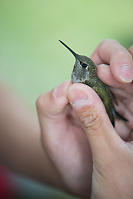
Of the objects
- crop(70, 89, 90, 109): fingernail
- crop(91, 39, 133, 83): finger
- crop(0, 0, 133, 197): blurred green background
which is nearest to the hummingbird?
crop(91, 39, 133, 83): finger

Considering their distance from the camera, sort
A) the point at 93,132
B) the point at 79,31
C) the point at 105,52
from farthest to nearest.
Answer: the point at 79,31
the point at 105,52
the point at 93,132

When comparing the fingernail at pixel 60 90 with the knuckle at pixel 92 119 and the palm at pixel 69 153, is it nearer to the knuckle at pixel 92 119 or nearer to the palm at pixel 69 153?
the palm at pixel 69 153

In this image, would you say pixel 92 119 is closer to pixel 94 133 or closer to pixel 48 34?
pixel 94 133

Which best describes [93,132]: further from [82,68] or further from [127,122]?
[127,122]

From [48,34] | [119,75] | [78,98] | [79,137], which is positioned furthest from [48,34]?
[78,98]

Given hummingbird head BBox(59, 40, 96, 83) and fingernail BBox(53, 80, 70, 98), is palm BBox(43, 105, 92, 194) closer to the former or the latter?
fingernail BBox(53, 80, 70, 98)

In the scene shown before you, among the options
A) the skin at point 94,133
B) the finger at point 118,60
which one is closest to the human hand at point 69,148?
the skin at point 94,133

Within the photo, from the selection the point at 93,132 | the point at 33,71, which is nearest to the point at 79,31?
the point at 33,71
